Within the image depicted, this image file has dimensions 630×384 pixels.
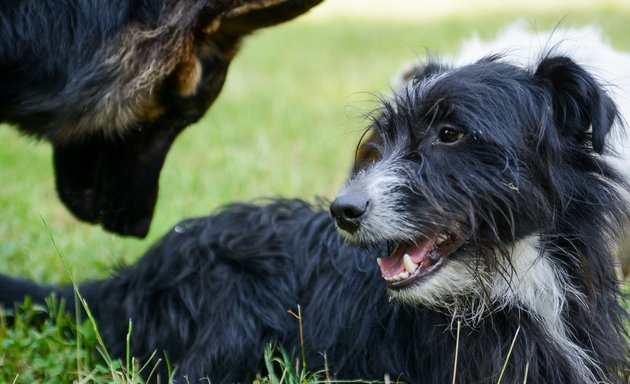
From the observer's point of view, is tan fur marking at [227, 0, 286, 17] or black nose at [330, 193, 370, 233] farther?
tan fur marking at [227, 0, 286, 17]

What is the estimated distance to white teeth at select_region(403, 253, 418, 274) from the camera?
2.99 meters

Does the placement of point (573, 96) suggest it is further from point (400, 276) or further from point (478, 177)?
point (400, 276)

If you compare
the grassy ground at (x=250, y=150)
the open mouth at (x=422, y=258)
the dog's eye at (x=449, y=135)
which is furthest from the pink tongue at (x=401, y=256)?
the grassy ground at (x=250, y=150)

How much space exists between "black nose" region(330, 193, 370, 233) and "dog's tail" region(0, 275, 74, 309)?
1.78 meters

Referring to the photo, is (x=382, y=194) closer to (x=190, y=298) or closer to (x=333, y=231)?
(x=333, y=231)

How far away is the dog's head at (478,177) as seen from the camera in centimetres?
296

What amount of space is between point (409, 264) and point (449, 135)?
17.1 inches

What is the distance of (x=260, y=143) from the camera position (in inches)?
304

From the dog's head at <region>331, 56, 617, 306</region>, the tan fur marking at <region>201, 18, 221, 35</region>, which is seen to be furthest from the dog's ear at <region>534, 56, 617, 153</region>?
the tan fur marking at <region>201, 18, 221, 35</region>

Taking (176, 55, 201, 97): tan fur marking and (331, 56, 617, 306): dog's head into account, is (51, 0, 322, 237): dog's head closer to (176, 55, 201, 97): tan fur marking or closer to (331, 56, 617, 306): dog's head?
(176, 55, 201, 97): tan fur marking

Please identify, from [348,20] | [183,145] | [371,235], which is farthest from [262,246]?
[348,20]

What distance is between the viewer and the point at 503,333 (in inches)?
127

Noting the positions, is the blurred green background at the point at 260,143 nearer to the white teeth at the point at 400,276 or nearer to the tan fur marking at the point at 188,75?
the tan fur marking at the point at 188,75

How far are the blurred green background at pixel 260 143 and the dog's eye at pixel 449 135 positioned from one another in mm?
536
